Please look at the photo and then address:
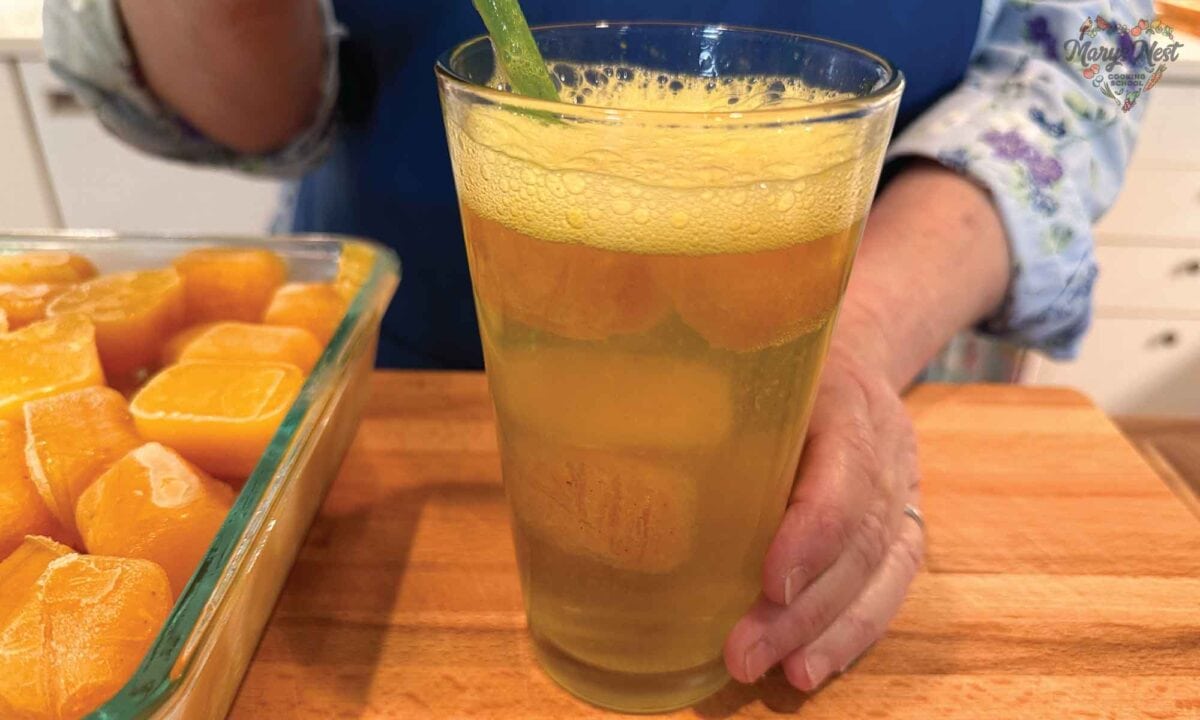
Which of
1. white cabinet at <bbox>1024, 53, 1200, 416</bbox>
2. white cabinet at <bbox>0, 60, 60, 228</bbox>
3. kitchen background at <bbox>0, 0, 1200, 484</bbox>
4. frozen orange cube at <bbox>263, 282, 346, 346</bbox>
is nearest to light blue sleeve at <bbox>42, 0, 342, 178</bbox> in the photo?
frozen orange cube at <bbox>263, 282, 346, 346</bbox>

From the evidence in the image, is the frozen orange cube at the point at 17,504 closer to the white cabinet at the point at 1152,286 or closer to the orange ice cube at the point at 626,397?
the orange ice cube at the point at 626,397

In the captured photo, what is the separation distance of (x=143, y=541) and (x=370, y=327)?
0.19m

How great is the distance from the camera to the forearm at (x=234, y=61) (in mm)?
630

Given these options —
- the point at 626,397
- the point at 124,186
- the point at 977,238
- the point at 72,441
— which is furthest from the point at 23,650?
the point at 124,186

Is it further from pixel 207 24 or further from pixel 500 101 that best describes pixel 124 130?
pixel 500 101

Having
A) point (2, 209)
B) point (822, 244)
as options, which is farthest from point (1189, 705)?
point (2, 209)

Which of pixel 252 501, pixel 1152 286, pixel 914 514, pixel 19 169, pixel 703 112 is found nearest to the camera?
pixel 703 112

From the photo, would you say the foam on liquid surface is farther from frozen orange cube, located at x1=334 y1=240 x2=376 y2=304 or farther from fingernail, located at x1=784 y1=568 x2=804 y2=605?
frozen orange cube, located at x1=334 y1=240 x2=376 y2=304

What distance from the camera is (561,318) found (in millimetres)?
297

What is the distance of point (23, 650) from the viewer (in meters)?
0.30

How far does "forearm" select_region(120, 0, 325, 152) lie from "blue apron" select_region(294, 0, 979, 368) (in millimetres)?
52

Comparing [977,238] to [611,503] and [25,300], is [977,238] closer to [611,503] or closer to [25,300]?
[611,503]

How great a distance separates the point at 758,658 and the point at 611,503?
0.10 meters

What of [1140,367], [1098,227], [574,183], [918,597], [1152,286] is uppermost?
[574,183]
